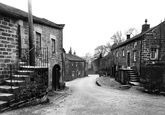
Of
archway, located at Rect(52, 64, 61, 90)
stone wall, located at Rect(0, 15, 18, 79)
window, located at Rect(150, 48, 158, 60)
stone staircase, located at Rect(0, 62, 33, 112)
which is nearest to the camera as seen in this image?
stone staircase, located at Rect(0, 62, 33, 112)

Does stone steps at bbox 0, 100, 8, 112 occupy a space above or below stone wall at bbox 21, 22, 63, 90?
below

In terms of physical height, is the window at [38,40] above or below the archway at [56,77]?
above

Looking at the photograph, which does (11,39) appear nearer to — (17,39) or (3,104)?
(17,39)

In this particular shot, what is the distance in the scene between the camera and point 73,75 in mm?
32219

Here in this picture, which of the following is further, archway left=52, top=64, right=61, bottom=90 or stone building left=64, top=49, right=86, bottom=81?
stone building left=64, top=49, right=86, bottom=81

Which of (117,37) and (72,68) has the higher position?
(117,37)

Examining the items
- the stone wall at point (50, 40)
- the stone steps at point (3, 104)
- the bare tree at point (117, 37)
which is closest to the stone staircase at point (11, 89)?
the stone steps at point (3, 104)

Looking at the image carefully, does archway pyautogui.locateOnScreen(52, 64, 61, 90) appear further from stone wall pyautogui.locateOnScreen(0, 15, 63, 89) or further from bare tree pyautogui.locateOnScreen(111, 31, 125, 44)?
bare tree pyautogui.locateOnScreen(111, 31, 125, 44)

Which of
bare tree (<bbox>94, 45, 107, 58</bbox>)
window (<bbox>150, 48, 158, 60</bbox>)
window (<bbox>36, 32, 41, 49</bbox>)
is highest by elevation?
bare tree (<bbox>94, 45, 107, 58</bbox>)

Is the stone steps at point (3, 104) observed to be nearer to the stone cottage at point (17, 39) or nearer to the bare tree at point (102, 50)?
the stone cottage at point (17, 39)

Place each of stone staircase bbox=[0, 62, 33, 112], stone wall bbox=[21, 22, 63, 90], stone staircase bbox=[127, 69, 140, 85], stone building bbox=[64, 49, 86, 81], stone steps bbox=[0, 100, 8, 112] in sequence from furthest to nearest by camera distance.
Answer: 1. stone building bbox=[64, 49, 86, 81]
2. stone staircase bbox=[127, 69, 140, 85]
3. stone wall bbox=[21, 22, 63, 90]
4. stone staircase bbox=[0, 62, 33, 112]
5. stone steps bbox=[0, 100, 8, 112]

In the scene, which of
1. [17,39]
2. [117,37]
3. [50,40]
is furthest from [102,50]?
[17,39]

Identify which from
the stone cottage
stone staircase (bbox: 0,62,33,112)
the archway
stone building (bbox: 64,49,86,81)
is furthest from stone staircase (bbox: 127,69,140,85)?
stone building (bbox: 64,49,86,81)

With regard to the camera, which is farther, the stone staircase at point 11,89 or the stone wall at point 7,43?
the stone wall at point 7,43
